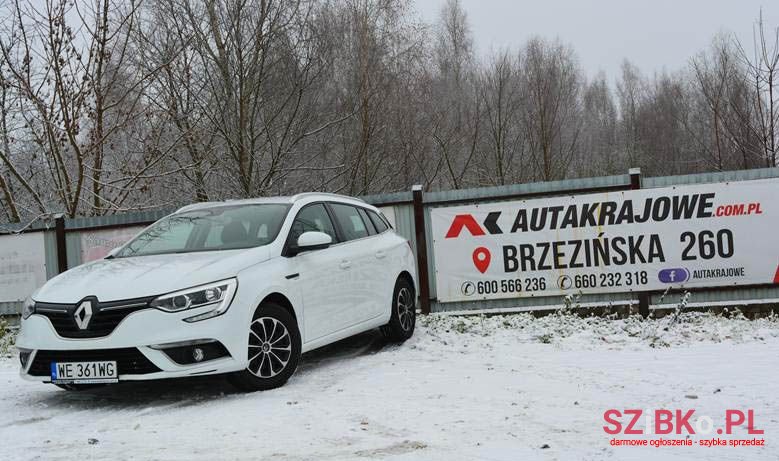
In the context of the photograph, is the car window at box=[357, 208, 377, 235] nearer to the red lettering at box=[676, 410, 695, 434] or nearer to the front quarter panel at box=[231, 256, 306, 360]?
the front quarter panel at box=[231, 256, 306, 360]

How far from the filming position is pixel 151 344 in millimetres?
5152

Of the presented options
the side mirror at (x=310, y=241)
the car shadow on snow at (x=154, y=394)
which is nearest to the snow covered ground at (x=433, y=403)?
the car shadow on snow at (x=154, y=394)

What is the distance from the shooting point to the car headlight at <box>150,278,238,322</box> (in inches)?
206

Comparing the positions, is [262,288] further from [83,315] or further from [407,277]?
[407,277]

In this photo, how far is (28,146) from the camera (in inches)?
557

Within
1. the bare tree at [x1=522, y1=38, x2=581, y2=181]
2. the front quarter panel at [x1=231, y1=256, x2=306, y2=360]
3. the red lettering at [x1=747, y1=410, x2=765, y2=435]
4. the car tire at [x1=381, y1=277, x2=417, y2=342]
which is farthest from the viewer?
the bare tree at [x1=522, y1=38, x2=581, y2=181]

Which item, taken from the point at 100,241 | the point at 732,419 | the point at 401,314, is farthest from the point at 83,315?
the point at 100,241

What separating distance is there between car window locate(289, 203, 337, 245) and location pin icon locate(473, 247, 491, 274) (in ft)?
9.39

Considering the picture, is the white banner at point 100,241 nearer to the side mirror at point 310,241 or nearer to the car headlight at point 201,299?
the side mirror at point 310,241

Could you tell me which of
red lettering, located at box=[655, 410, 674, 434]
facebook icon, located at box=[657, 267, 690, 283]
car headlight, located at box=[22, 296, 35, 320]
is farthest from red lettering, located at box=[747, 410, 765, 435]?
car headlight, located at box=[22, 296, 35, 320]

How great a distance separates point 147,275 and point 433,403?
7.88 ft

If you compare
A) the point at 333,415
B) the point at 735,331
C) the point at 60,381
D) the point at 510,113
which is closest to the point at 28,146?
the point at 60,381

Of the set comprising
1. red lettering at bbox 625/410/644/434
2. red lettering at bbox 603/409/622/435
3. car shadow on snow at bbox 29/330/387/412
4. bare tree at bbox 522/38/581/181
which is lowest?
red lettering at bbox 625/410/644/434

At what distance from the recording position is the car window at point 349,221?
Result: 7.40 metres
